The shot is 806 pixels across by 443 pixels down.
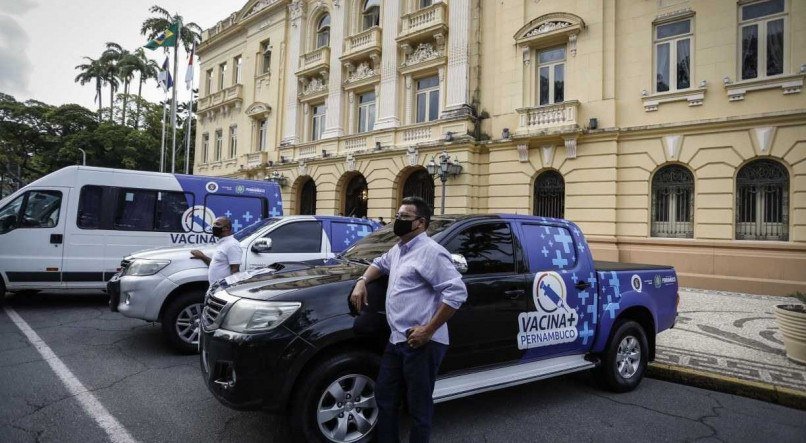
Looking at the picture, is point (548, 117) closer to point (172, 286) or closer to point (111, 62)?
point (172, 286)

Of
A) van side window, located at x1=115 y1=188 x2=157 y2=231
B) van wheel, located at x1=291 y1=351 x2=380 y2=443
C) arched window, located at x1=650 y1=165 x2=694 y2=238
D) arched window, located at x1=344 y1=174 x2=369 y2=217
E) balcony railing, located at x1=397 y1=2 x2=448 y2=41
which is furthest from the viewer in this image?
arched window, located at x1=344 y1=174 x2=369 y2=217

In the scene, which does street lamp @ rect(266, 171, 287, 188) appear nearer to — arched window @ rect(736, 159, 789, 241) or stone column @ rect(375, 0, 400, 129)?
stone column @ rect(375, 0, 400, 129)

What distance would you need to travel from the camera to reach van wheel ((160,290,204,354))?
210 inches

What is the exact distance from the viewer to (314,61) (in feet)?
69.4

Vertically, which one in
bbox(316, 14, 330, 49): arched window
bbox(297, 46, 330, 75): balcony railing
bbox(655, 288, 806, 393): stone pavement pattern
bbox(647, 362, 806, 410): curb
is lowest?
bbox(647, 362, 806, 410): curb

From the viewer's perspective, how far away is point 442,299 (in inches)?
100

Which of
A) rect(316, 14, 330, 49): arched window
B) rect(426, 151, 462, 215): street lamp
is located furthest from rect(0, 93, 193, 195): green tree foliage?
rect(426, 151, 462, 215): street lamp

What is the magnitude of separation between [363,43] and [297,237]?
590 inches

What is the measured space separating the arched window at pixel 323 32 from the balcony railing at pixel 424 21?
5344 mm

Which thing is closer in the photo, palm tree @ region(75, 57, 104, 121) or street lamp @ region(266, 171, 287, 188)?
street lamp @ region(266, 171, 287, 188)

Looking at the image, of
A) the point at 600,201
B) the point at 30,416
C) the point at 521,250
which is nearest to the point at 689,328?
the point at 521,250

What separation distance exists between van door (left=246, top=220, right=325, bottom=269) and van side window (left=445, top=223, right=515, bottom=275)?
9.80 feet

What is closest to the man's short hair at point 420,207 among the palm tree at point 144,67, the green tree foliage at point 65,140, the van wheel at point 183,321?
the van wheel at point 183,321

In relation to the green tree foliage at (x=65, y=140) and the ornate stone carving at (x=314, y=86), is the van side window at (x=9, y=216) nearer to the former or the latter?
the ornate stone carving at (x=314, y=86)
